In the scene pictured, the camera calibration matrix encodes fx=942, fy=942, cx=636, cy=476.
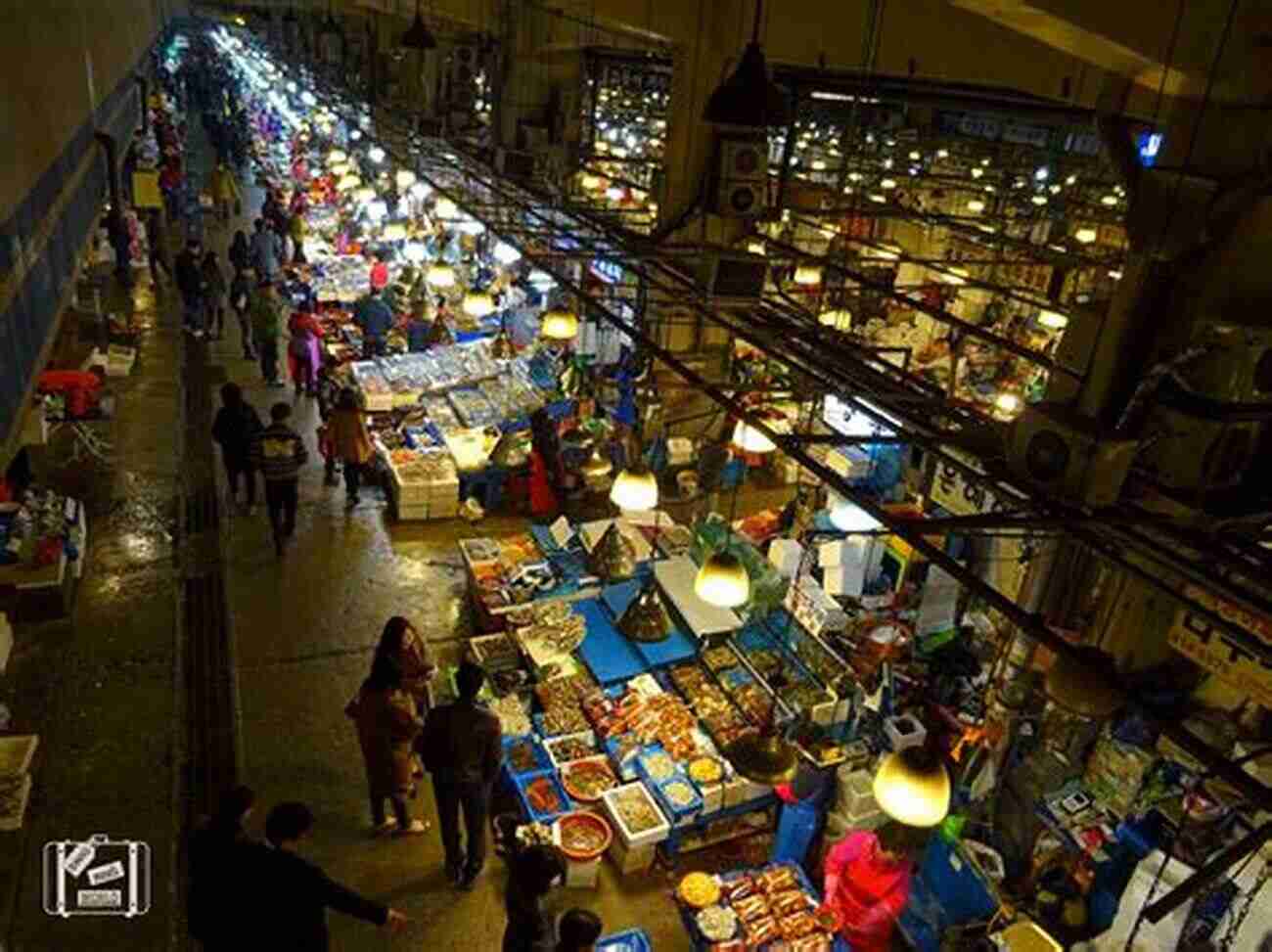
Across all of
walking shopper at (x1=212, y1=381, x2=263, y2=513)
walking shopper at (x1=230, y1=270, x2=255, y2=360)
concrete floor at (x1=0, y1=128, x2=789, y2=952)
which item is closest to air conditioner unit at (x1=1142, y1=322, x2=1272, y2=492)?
concrete floor at (x1=0, y1=128, x2=789, y2=952)

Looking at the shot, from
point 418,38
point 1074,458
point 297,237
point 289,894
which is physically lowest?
point 289,894

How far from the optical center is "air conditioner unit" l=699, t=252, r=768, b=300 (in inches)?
261

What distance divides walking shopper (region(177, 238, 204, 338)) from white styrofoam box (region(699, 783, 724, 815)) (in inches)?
508

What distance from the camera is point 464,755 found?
6.16m

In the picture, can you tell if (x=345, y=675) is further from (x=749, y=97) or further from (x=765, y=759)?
(x=749, y=97)

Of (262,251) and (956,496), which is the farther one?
(262,251)

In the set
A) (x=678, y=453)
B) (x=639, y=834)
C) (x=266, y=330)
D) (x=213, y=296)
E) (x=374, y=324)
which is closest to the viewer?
(x=639, y=834)

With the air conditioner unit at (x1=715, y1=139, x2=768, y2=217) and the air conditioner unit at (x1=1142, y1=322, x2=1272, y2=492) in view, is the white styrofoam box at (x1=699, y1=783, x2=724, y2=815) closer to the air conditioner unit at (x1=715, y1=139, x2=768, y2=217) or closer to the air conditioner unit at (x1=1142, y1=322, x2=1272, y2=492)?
the air conditioner unit at (x1=1142, y1=322, x2=1272, y2=492)

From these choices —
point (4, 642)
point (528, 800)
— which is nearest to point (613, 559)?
point (528, 800)

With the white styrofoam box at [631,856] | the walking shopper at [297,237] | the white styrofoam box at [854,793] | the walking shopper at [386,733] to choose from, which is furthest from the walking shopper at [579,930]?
the walking shopper at [297,237]

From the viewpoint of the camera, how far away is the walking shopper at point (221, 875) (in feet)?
15.7

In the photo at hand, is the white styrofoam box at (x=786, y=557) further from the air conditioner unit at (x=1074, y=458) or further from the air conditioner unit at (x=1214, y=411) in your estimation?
the air conditioner unit at (x=1074, y=458)

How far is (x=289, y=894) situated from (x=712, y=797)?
3.21 metres

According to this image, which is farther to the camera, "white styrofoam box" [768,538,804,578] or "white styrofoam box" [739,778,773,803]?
"white styrofoam box" [768,538,804,578]
